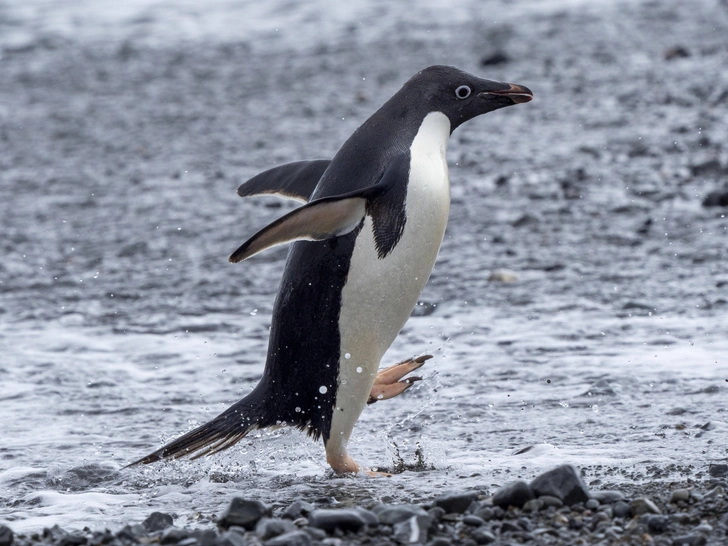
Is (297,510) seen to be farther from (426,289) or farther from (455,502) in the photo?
(426,289)

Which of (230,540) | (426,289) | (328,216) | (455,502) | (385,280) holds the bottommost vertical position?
(426,289)

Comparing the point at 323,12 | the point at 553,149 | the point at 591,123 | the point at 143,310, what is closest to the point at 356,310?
the point at 143,310

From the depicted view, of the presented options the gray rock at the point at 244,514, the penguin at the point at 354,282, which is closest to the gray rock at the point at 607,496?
the gray rock at the point at 244,514

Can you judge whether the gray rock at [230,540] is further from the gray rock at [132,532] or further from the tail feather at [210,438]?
the tail feather at [210,438]

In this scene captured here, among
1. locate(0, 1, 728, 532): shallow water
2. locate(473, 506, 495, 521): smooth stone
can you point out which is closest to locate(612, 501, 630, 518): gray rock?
locate(473, 506, 495, 521): smooth stone

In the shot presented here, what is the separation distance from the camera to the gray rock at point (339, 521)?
2990mm

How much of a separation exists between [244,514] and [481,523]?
603mm

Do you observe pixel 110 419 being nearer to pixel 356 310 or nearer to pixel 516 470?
pixel 356 310

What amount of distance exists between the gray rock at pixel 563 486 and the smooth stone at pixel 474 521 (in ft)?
Result: 0.69

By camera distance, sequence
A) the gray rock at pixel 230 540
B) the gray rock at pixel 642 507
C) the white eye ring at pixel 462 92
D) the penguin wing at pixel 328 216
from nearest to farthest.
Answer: the gray rock at pixel 230 540 < the gray rock at pixel 642 507 < the penguin wing at pixel 328 216 < the white eye ring at pixel 462 92

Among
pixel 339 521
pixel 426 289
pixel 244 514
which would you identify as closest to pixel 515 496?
pixel 339 521

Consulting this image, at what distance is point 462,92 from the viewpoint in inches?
164

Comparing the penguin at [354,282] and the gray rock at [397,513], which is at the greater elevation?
the penguin at [354,282]

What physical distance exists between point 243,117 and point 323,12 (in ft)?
15.3
